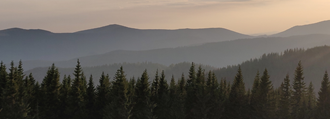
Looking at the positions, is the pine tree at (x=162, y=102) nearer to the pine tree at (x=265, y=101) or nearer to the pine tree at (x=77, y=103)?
the pine tree at (x=77, y=103)

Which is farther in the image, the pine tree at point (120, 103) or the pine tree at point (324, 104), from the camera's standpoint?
the pine tree at point (324, 104)

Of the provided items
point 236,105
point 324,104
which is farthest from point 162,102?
point 324,104

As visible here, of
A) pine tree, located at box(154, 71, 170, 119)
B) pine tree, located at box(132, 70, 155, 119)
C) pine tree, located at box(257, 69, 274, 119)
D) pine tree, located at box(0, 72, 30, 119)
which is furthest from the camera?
pine tree, located at box(257, 69, 274, 119)

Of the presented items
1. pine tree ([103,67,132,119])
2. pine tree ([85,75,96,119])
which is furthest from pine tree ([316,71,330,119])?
pine tree ([85,75,96,119])

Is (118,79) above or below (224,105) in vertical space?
above

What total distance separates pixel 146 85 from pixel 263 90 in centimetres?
2483

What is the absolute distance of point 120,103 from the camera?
6250 cm

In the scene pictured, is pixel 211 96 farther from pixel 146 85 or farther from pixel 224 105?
pixel 146 85

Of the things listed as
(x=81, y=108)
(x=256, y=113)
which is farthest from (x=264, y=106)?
(x=81, y=108)

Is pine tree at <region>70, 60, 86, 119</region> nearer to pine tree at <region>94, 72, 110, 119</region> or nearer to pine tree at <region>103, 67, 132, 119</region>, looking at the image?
pine tree at <region>94, 72, 110, 119</region>

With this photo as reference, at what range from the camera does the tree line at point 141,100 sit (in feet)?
202

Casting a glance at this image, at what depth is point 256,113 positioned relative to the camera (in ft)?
232

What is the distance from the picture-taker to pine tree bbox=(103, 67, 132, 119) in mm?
61125

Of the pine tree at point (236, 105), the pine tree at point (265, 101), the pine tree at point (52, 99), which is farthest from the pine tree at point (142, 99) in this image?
the pine tree at point (265, 101)
